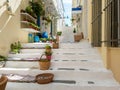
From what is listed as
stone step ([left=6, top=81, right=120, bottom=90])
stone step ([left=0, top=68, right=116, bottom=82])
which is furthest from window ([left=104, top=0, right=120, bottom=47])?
stone step ([left=6, top=81, right=120, bottom=90])

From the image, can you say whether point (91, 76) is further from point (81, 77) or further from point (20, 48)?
point (20, 48)

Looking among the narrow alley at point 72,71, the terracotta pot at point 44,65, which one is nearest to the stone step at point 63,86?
the narrow alley at point 72,71

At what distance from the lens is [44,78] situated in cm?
319

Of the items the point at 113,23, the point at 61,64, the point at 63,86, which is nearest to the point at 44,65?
the point at 61,64

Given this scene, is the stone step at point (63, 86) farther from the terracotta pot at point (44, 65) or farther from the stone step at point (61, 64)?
Answer: the stone step at point (61, 64)

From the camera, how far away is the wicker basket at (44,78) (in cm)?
315

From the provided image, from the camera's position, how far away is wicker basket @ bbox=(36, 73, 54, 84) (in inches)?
124

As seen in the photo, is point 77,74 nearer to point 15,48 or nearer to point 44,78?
point 44,78

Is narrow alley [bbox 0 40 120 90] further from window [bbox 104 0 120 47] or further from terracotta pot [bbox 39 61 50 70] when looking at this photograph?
window [bbox 104 0 120 47]

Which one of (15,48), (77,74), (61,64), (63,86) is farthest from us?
(15,48)

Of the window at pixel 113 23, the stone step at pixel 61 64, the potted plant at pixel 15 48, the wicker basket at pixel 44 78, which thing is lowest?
the wicker basket at pixel 44 78

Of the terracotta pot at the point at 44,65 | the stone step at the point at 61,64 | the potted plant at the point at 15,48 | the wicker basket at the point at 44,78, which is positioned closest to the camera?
the wicker basket at the point at 44,78

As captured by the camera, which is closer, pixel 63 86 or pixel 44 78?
pixel 63 86

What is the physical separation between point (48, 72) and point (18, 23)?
263 cm
